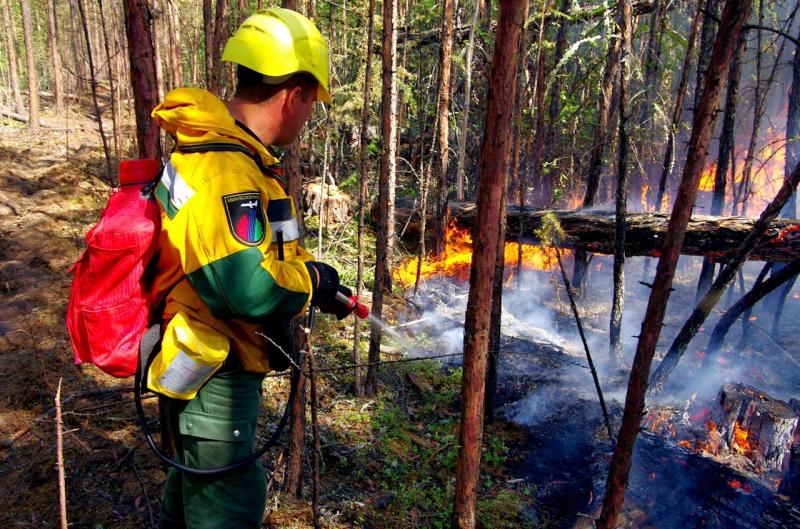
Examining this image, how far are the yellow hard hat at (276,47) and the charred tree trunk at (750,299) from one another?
22.0ft

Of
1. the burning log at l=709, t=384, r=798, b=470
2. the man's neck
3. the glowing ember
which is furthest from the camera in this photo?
the burning log at l=709, t=384, r=798, b=470

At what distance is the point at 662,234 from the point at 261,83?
9.00 m

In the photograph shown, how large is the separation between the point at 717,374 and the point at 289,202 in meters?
9.04

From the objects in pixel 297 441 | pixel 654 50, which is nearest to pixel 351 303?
pixel 297 441

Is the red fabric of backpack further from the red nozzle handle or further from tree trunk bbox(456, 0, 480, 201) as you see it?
tree trunk bbox(456, 0, 480, 201)

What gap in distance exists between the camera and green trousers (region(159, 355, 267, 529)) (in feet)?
7.38

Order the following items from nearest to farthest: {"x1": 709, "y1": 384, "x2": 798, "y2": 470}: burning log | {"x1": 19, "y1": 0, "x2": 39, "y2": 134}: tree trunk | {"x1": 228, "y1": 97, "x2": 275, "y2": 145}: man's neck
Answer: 1. {"x1": 228, "y1": 97, "x2": 275, "y2": 145}: man's neck
2. {"x1": 709, "y1": 384, "x2": 798, "y2": 470}: burning log
3. {"x1": 19, "y1": 0, "x2": 39, "y2": 134}: tree trunk

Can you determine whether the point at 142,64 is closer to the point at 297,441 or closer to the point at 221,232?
the point at 221,232

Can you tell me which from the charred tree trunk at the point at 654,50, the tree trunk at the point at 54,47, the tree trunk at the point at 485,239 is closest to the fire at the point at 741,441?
the tree trunk at the point at 485,239

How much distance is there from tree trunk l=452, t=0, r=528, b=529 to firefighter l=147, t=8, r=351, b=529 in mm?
883

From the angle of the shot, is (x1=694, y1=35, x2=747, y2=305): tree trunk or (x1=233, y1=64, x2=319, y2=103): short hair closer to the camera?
(x1=233, y1=64, x2=319, y2=103): short hair

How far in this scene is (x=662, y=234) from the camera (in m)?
9.08

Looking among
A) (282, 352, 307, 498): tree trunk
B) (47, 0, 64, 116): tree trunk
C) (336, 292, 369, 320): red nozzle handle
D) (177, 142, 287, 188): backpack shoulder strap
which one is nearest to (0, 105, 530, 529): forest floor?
(282, 352, 307, 498): tree trunk

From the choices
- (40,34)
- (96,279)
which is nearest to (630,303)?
(96,279)
